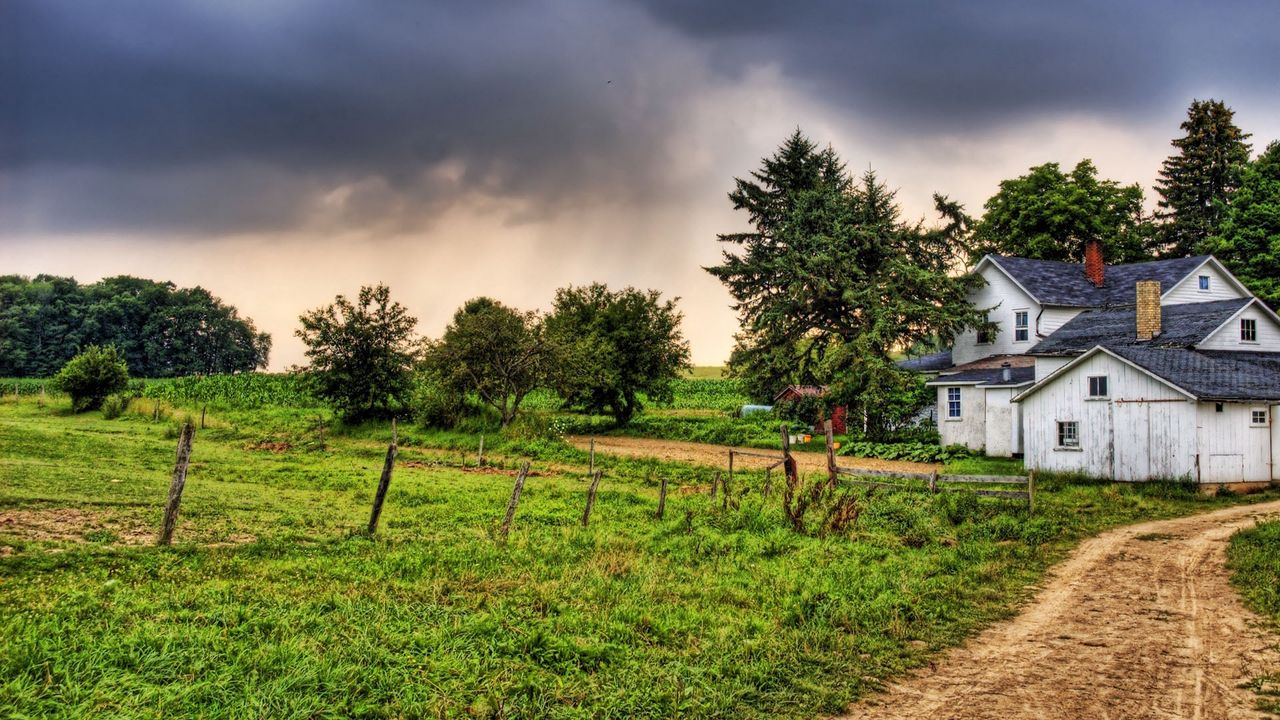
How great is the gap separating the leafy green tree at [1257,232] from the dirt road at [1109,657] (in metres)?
40.7

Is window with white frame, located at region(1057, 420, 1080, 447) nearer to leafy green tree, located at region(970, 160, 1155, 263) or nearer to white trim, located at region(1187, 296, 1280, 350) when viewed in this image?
white trim, located at region(1187, 296, 1280, 350)

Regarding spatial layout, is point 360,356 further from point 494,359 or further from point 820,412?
point 820,412

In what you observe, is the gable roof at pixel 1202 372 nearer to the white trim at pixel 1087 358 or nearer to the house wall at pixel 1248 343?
the white trim at pixel 1087 358

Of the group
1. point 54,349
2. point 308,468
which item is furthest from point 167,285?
point 308,468

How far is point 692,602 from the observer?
Result: 10094 millimetres

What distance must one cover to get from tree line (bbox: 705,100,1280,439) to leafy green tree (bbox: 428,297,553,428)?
12.7m

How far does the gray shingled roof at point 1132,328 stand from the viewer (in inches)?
1097

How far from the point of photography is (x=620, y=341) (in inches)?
1736

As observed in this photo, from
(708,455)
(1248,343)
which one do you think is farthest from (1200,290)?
(708,455)

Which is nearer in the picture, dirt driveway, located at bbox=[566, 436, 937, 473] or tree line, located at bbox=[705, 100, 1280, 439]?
dirt driveway, located at bbox=[566, 436, 937, 473]

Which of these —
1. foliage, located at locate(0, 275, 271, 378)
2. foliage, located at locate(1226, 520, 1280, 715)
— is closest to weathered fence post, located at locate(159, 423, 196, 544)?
foliage, located at locate(1226, 520, 1280, 715)

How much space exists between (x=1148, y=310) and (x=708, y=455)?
1905cm

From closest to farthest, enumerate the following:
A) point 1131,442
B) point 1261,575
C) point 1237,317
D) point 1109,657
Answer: point 1109,657 < point 1261,575 < point 1131,442 < point 1237,317

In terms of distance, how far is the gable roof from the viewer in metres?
22.5
